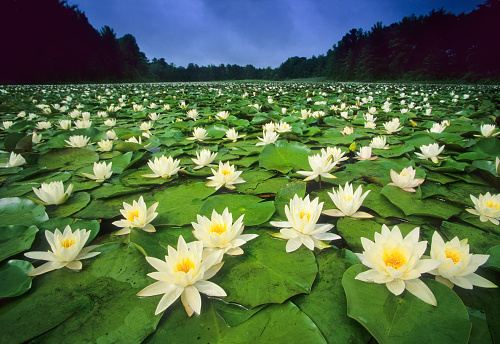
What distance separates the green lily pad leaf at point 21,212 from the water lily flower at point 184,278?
88cm

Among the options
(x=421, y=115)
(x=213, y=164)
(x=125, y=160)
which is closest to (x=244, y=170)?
(x=213, y=164)

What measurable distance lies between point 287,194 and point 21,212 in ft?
4.87

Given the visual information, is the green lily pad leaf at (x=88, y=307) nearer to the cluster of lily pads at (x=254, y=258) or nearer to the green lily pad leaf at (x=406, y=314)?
the cluster of lily pads at (x=254, y=258)

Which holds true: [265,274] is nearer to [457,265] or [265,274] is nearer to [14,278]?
[457,265]

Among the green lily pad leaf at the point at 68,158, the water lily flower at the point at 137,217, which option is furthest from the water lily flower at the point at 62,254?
Result: the green lily pad leaf at the point at 68,158

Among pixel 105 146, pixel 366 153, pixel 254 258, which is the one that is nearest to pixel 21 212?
pixel 105 146

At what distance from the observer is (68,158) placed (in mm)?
2102

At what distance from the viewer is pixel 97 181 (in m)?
1.65

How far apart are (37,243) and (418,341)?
58.2 inches

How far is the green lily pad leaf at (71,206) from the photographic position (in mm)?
1288

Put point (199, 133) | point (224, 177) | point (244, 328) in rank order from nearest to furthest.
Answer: point (244, 328) → point (224, 177) → point (199, 133)

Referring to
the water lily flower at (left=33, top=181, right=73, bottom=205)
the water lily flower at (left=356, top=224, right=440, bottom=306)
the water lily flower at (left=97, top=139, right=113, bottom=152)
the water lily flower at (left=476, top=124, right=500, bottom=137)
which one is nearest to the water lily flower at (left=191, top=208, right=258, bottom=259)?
the water lily flower at (left=356, top=224, right=440, bottom=306)

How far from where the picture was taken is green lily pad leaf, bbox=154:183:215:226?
118 centimetres

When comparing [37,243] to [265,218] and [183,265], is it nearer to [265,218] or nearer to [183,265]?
[183,265]
